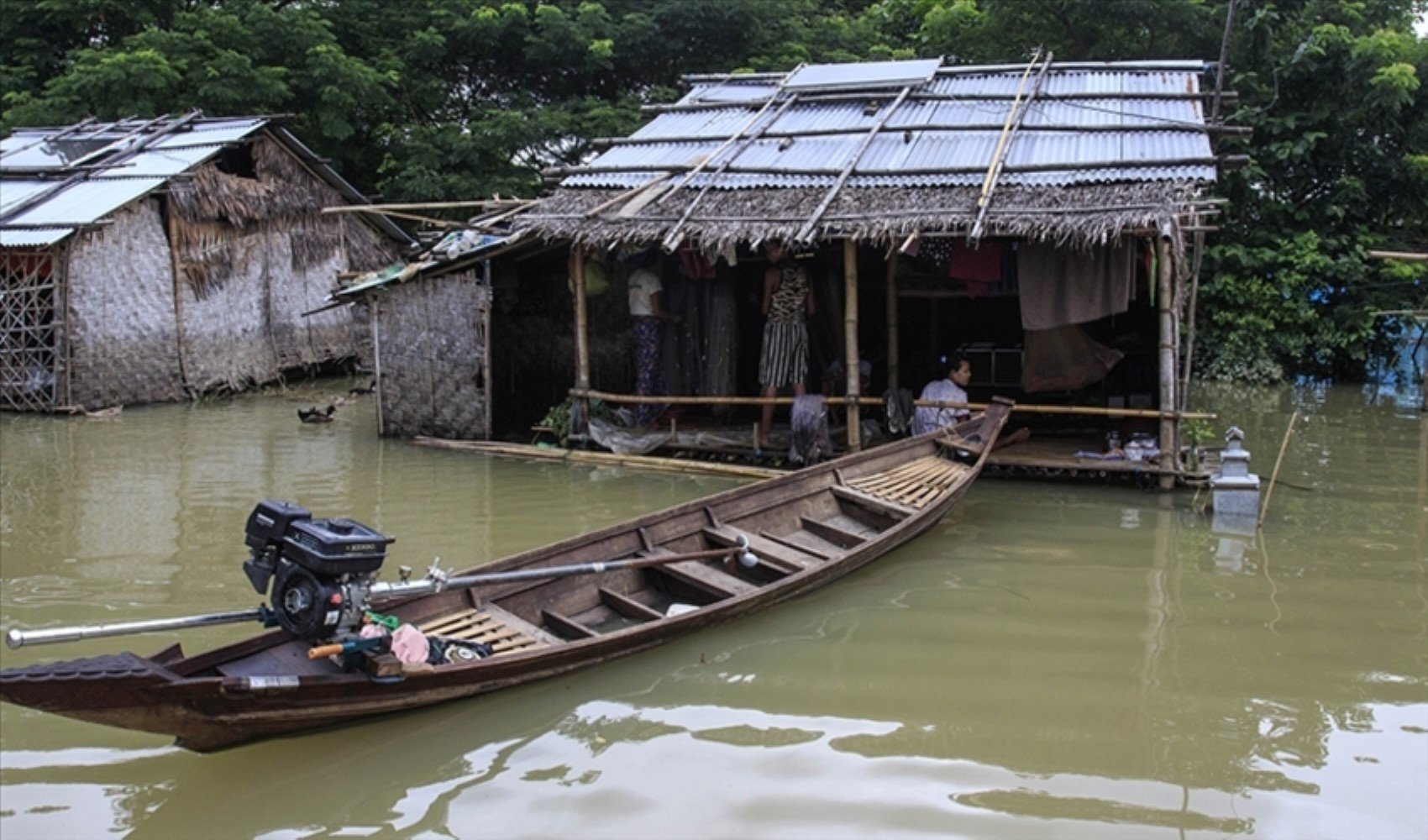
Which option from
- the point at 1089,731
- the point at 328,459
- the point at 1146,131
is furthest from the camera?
the point at 328,459

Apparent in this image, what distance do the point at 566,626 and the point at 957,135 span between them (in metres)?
7.08

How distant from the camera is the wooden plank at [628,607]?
5770 mm

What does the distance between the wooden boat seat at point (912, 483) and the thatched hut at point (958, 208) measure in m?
1.23

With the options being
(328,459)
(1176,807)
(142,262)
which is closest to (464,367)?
(328,459)

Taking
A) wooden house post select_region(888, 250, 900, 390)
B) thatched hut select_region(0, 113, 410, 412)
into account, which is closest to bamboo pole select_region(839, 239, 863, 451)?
wooden house post select_region(888, 250, 900, 390)

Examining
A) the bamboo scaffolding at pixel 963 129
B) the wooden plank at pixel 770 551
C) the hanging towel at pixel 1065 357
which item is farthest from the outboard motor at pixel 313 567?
the bamboo scaffolding at pixel 963 129

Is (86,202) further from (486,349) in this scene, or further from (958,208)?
(958,208)

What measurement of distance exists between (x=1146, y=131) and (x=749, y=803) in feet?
26.6

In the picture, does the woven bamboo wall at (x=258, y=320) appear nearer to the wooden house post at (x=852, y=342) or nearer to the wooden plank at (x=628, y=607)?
the wooden house post at (x=852, y=342)

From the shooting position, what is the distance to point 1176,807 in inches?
171

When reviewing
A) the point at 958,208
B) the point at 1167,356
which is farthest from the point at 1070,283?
the point at 958,208

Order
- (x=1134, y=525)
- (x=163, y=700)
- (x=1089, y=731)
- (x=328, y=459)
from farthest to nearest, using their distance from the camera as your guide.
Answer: (x=328, y=459)
(x=1134, y=525)
(x=1089, y=731)
(x=163, y=700)

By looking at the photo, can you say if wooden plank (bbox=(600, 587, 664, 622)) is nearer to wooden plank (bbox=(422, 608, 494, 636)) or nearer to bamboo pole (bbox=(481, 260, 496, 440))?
wooden plank (bbox=(422, 608, 494, 636))

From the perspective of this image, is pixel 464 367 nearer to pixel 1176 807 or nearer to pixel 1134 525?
pixel 1134 525
